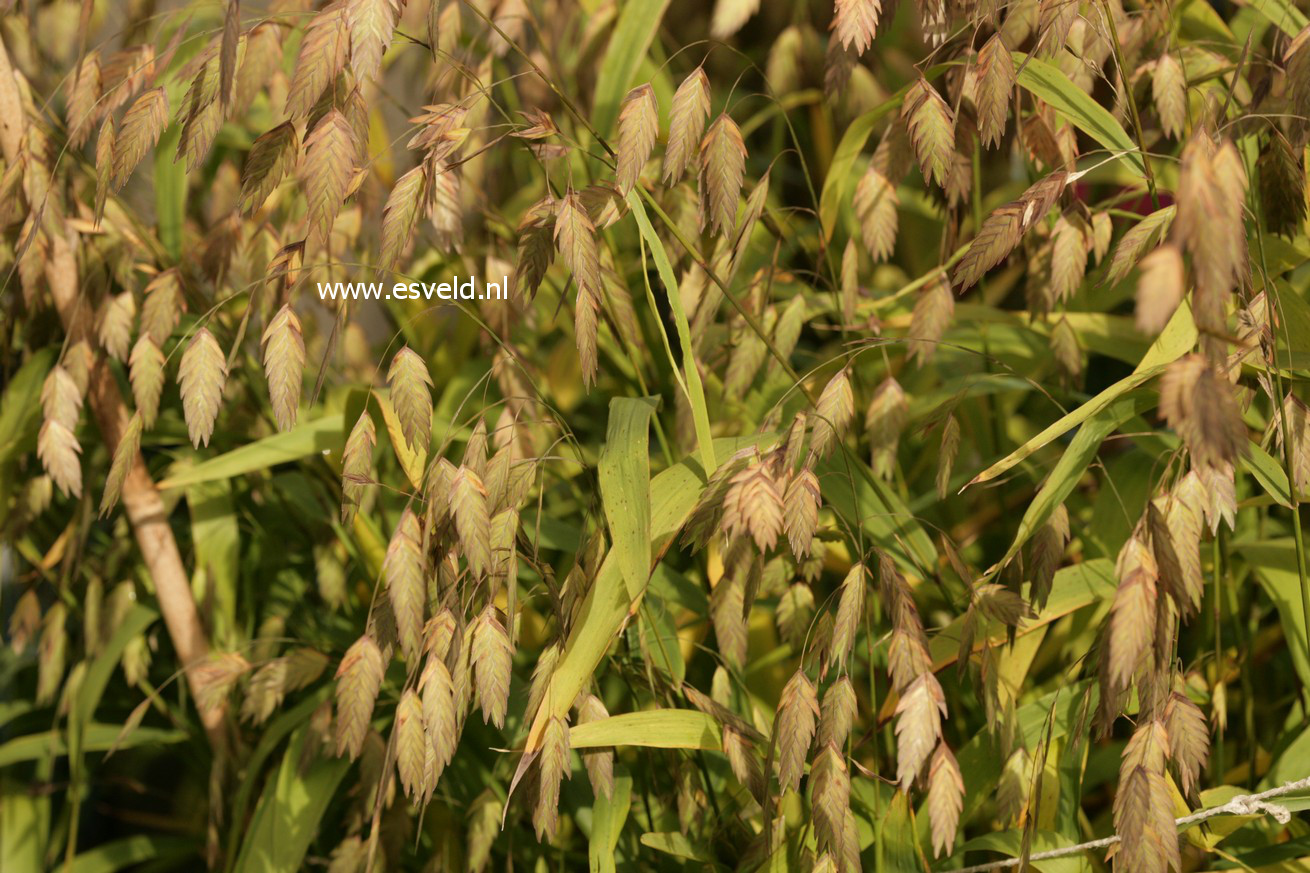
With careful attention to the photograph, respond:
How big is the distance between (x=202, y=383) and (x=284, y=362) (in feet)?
0.16

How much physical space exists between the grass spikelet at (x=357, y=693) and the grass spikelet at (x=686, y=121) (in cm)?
31

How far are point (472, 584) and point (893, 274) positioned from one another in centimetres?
84

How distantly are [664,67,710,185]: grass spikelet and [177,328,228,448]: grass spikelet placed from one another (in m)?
0.26

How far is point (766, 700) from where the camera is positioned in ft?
3.08

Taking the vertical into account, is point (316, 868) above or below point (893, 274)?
below

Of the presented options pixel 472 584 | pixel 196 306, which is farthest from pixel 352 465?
pixel 196 306

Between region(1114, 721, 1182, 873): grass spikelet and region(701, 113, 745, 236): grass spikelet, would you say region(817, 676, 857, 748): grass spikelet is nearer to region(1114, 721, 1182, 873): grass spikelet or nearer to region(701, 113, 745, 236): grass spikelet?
region(1114, 721, 1182, 873): grass spikelet

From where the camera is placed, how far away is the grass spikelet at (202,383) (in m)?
0.57

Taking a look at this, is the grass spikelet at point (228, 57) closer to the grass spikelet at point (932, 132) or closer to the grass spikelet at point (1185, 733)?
the grass spikelet at point (932, 132)

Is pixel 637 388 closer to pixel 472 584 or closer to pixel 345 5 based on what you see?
pixel 472 584

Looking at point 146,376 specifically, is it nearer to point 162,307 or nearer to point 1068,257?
point 162,307

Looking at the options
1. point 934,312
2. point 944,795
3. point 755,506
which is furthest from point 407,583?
point 934,312

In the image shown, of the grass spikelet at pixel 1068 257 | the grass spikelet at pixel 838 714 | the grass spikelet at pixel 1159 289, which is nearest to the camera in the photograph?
the grass spikelet at pixel 1159 289

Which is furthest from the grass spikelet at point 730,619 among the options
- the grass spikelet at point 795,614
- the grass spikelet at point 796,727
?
the grass spikelet at point 796,727
